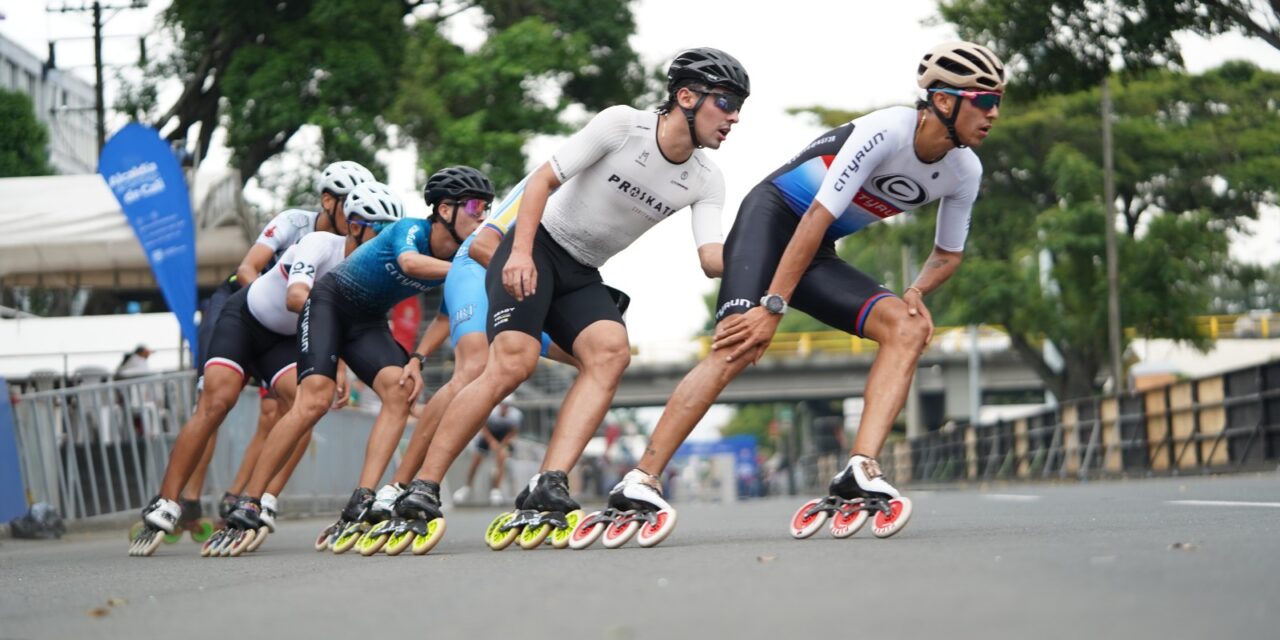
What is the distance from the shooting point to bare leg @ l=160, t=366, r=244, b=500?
9703 millimetres

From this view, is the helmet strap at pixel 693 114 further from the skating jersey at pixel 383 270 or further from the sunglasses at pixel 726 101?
the skating jersey at pixel 383 270

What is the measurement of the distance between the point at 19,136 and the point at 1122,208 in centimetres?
2461

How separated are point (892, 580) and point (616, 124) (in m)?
3.03

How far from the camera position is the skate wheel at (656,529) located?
6.76 metres

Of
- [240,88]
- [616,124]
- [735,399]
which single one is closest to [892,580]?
[616,124]

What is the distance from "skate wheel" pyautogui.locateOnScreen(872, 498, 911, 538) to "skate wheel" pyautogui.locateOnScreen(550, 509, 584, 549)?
3.72 ft

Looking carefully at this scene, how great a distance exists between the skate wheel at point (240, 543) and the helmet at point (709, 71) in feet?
10.5

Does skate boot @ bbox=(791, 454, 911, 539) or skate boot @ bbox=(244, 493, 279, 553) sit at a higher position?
skate boot @ bbox=(791, 454, 911, 539)

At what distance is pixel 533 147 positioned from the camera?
3203 cm

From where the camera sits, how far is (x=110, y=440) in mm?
13789

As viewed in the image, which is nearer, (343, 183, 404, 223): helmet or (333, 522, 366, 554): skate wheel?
(333, 522, 366, 554): skate wheel

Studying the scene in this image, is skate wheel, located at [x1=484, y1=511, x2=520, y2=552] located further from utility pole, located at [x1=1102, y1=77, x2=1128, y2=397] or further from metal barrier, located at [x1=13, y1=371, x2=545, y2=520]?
utility pole, located at [x1=1102, y1=77, x2=1128, y2=397]

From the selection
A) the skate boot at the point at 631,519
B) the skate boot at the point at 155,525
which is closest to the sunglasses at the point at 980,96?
the skate boot at the point at 631,519

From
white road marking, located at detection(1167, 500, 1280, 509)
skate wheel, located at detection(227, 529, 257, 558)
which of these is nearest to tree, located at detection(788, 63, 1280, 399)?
white road marking, located at detection(1167, 500, 1280, 509)
